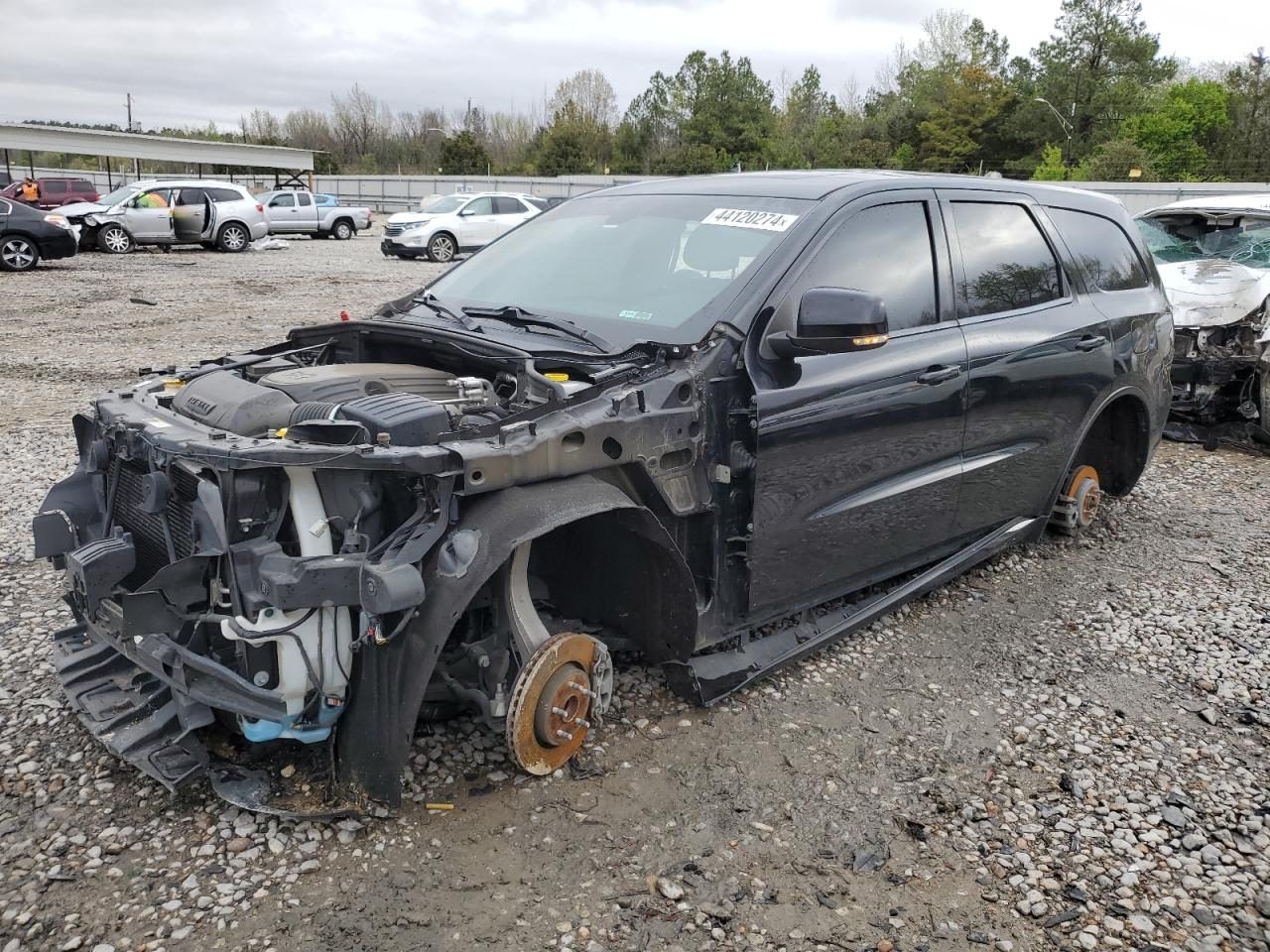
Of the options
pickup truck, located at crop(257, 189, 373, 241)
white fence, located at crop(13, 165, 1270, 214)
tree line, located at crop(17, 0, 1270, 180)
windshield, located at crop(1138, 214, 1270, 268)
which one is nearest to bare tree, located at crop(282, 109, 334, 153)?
tree line, located at crop(17, 0, 1270, 180)

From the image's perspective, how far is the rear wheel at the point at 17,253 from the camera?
1738 centimetres

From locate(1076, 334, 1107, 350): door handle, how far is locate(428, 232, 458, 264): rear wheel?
19583 millimetres

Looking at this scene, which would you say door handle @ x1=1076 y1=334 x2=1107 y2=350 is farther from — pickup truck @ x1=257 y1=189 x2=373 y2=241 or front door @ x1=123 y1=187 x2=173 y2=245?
pickup truck @ x1=257 y1=189 x2=373 y2=241

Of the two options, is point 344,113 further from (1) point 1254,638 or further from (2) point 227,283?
(1) point 1254,638

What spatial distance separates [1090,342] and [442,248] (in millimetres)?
19946

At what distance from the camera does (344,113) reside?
8550 cm

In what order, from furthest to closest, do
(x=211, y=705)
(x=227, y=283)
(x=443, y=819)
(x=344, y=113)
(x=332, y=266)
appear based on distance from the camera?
(x=344, y=113), (x=332, y=266), (x=227, y=283), (x=443, y=819), (x=211, y=705)

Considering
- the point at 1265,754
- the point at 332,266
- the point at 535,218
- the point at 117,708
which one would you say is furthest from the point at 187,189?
the point at 1265,754

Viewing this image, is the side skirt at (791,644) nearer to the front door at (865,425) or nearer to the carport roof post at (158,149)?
the front door at (865,425)

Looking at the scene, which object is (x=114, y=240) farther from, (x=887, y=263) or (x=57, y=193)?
(x=887, y=263)

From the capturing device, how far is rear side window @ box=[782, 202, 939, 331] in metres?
3.59

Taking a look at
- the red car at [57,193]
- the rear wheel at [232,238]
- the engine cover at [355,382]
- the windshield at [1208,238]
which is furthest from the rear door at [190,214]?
the engine cover at [355,382]

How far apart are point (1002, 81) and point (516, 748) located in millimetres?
64142

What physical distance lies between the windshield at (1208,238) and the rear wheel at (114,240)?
20522mm
